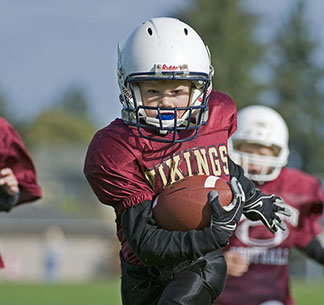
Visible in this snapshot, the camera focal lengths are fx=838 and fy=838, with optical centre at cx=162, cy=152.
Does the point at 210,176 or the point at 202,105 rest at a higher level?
the point at 202,105

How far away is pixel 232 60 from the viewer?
36500mm

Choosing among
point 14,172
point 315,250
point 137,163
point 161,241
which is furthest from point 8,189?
point 315,250

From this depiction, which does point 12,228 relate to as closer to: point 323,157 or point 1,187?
point 323,157

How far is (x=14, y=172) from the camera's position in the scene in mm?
5398

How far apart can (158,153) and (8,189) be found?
176 centimetres

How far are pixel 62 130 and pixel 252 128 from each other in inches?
2217

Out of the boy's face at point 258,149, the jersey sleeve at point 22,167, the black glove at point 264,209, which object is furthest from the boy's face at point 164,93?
Result: the boy's face at point 258,149

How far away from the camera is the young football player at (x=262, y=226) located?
5.72 metres

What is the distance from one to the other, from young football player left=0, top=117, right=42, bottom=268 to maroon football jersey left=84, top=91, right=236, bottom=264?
152cm

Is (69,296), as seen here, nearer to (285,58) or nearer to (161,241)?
(161,241)

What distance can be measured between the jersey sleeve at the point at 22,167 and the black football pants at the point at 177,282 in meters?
1.66

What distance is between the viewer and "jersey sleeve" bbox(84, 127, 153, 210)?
3613 millimetres

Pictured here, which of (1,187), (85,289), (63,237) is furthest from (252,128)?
(63,237)

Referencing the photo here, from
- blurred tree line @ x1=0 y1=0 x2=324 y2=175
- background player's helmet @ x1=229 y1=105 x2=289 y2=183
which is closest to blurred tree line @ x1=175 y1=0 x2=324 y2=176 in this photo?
blurred tree line @ x1=0 y1=0 x2=324 y2=175
